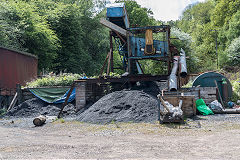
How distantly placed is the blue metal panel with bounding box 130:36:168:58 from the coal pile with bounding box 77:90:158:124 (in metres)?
3.67

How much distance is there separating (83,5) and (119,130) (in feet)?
121

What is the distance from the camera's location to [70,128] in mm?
11445

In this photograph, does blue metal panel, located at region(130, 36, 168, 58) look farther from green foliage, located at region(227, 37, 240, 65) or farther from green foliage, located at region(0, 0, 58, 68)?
green foliage, located at region(227, 37, 240, 65)

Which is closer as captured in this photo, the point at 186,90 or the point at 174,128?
the point at 174,128

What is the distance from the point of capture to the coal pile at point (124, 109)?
11820 mm

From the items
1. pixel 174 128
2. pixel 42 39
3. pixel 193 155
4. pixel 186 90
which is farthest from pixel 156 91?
pixel 42 39

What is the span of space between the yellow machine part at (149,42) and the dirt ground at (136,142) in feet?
18.7

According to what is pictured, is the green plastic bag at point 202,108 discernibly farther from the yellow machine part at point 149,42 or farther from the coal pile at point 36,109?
the coal pile at point 36,109

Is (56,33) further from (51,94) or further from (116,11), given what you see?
(116,11)

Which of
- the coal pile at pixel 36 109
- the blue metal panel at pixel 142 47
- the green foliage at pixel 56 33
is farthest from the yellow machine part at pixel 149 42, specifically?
the green foliage at pixel 56 33

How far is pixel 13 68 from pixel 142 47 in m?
8.77

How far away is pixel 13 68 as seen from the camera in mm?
19547

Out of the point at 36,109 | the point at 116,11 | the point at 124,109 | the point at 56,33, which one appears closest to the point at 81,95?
the point at 36,109

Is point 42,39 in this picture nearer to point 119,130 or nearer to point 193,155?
point 119,130
